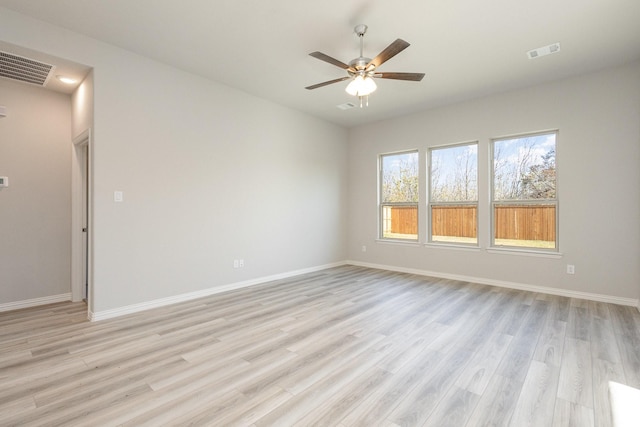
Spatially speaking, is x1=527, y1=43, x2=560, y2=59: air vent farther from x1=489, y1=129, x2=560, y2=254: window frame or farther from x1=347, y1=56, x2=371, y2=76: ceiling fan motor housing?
x1=347, y1=56, x2=371, y2=76: ceiling fan motor housing

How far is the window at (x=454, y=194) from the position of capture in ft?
17.0

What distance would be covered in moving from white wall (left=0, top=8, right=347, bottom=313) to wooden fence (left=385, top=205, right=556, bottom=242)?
1.92 m

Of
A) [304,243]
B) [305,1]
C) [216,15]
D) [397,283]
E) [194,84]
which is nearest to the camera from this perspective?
[305,1]

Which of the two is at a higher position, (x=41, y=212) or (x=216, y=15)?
(x=216, y=15)

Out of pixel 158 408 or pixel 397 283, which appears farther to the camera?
pixel 397 283

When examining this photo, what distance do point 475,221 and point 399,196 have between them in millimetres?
1512

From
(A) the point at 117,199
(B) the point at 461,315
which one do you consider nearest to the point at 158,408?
(A) the point at 117,199

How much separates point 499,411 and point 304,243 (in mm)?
4272

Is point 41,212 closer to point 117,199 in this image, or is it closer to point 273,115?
point 117,199

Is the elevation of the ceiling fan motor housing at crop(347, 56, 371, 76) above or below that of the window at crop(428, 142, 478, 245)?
above

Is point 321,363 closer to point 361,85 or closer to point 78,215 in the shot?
point 361,85

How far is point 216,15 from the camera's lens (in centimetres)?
290

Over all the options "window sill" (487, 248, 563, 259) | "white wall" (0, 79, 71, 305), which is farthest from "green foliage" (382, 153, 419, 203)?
"white wall" (0, 79, 71, 305)

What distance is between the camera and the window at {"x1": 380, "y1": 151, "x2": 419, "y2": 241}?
5.90m
